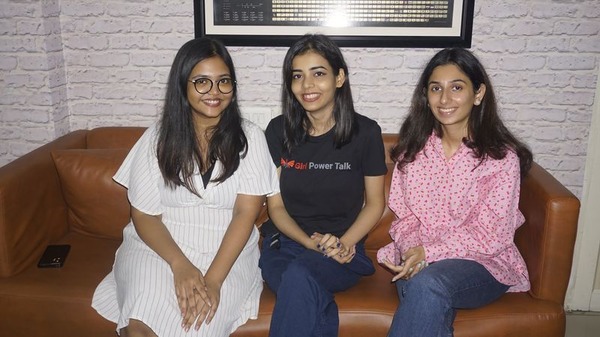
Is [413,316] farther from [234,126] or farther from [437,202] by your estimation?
[234,126]

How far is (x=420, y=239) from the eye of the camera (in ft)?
6.44

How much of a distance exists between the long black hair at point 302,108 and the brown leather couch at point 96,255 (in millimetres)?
404

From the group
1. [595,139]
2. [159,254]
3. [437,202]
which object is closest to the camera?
[159,254]

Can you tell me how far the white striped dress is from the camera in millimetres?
1787

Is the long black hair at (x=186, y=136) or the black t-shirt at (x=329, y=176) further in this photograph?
the black t-shirt at (x=329, y=176)

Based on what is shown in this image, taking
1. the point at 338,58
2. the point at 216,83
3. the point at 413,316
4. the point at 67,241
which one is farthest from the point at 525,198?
the point at 67,241

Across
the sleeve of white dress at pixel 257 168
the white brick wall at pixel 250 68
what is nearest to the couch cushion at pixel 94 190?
the white brick wall at pixel 250 68

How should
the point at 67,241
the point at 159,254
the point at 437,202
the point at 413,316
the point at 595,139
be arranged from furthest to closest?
the point at 595,139, the point at 67,241, the point at 437,202, the point at 159,254, the point at 413,316

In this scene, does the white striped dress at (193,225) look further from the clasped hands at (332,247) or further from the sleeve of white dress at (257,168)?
the clasped hands at (332,247)

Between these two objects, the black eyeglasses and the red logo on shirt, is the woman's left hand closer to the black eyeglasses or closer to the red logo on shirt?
the red logo on shirt

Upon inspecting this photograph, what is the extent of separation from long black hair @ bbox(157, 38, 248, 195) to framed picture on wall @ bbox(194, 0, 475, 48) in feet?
2.13

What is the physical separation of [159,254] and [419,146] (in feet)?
3.29

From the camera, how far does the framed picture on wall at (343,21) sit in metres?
2.43

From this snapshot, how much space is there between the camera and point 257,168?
1942mm
